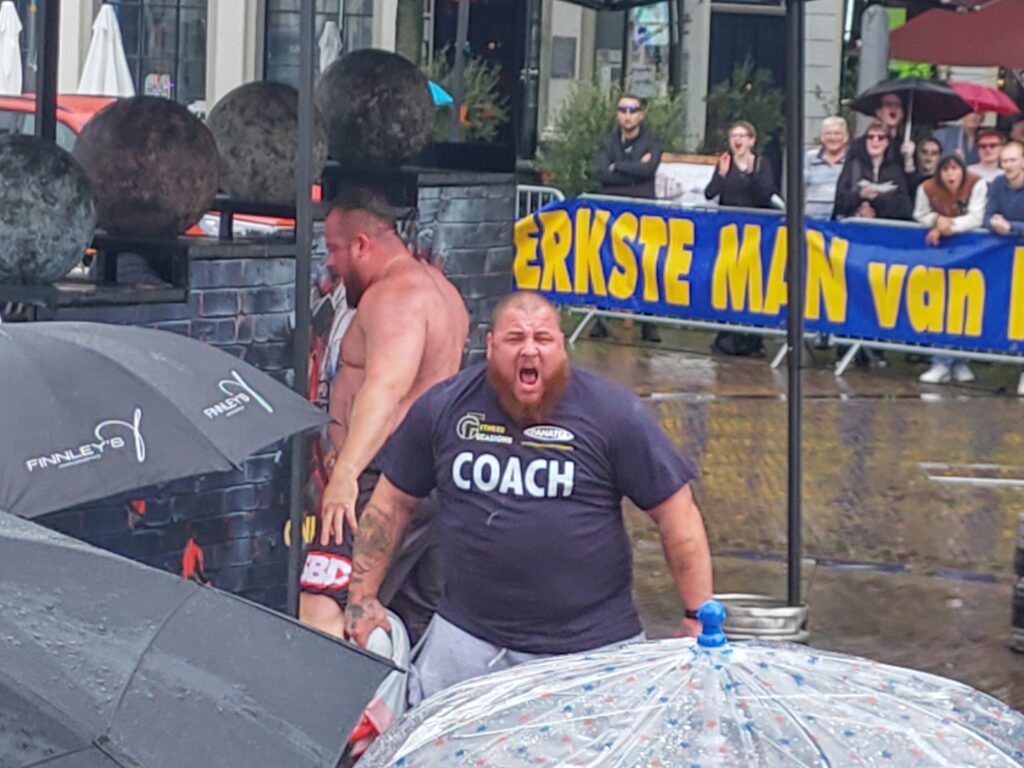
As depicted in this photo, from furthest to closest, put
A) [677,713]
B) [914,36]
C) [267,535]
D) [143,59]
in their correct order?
[143,59] < [914,36] < [267,535] < [677,713]

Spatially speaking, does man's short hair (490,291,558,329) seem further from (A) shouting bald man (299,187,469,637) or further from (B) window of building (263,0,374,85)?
(B) window of building (263,0,374,85)

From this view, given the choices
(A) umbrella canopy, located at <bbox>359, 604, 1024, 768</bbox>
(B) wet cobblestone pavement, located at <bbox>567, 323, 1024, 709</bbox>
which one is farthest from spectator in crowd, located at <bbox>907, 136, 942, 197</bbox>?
(A) umbrella canopy, located at <bbox>359, 604, 1024, 768</bbox>

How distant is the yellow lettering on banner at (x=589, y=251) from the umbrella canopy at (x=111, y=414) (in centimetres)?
1078

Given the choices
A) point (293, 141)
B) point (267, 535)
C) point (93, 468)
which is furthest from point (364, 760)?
point (293, 141)

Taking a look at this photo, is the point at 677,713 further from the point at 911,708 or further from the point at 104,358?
the point at 104,358

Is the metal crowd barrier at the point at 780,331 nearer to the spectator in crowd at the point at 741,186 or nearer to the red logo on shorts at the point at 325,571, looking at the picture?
the spectator in crowd at the point at 741,186

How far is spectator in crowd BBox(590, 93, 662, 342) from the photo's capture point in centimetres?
1666

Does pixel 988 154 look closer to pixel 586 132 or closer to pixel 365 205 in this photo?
pixel 586 132

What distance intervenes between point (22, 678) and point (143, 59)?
22.8m

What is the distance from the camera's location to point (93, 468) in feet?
16.0

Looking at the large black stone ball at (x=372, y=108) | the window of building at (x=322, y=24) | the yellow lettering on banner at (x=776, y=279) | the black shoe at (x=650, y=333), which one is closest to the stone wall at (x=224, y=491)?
the large black stone ball at (x=372, y=108)

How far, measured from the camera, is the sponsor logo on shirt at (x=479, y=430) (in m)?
5.19

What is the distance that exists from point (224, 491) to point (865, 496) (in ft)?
16.0

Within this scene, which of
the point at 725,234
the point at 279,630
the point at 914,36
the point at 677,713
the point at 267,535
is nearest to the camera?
the point at 677,713
